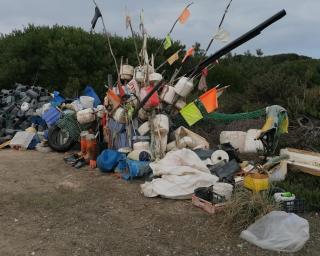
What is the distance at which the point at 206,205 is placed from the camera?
17.4ft

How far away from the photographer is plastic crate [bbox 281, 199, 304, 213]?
16.8ft

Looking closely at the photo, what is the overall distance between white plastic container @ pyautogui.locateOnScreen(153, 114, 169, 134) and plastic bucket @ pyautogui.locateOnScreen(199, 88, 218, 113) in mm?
690

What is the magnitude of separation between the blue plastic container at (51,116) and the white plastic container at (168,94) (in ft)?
7.96

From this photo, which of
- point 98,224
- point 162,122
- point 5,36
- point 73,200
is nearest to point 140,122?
point 162,122

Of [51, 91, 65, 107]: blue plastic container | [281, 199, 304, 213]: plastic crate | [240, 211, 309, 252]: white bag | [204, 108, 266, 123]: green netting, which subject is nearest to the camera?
[240, 211, 309, 252]: white bag

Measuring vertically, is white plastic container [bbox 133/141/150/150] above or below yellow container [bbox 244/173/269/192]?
above

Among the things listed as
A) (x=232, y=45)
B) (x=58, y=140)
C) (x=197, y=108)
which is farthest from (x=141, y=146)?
(x=58, y=140)

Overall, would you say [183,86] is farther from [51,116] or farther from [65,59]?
[65,59]

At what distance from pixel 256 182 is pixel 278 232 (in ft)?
3.23

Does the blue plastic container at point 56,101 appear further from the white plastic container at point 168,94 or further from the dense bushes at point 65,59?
the white plastic container at point 168,94

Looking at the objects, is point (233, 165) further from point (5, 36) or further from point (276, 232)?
point (5, 36)

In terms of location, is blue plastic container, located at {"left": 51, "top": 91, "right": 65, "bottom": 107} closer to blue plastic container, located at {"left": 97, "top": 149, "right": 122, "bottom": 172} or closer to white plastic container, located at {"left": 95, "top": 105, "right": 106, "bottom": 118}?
white plastic container, located at {"left": 95, "top": 105, "right": 106, "bottom": 118}

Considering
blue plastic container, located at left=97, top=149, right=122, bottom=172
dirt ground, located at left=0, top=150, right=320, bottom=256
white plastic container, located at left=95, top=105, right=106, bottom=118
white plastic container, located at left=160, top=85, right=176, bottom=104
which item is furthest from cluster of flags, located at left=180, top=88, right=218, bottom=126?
dirt ground, located at left=0, top=150, right=320, bottom=256

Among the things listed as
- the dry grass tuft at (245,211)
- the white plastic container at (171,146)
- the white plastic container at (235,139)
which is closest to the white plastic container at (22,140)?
the white plastic container at (171,146)
